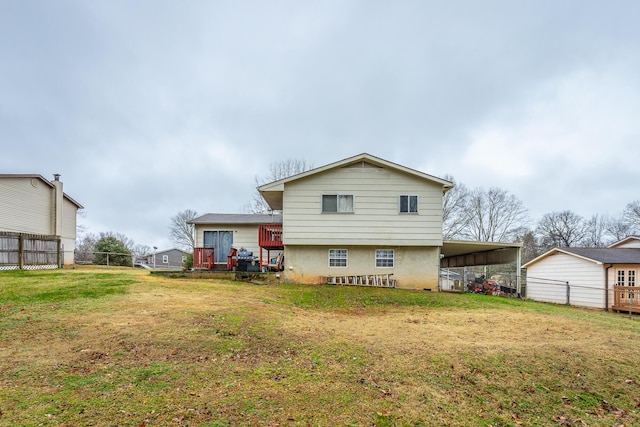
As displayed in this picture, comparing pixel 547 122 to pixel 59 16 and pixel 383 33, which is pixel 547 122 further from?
pixel 59 16

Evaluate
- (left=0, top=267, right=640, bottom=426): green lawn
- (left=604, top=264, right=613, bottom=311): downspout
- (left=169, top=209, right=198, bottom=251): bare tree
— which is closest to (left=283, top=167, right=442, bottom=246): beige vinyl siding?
(left=0, top=267, right=640, bottom=426): green lawn

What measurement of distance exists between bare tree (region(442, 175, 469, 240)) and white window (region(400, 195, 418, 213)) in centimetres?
2358

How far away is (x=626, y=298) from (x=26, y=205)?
Answer: 114 feet

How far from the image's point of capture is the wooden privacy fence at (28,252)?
16188 millimetres

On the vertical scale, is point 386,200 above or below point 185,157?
below

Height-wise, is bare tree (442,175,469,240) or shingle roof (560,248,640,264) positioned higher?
bare tree (442,175,469,240)

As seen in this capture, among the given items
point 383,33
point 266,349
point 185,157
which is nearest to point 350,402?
point 266,349

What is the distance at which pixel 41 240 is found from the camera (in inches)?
727

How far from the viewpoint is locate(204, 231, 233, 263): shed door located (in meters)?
20.9

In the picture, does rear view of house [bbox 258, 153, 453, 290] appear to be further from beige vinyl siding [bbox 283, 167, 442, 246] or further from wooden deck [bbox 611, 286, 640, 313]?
wooden deck [bbox 611, 286, 640, 313]

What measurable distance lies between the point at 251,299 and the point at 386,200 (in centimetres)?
851

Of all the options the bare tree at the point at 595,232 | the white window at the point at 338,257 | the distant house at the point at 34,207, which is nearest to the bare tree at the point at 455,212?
the bare tree at the point at 595,232

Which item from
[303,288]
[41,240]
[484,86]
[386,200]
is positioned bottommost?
[303,288]

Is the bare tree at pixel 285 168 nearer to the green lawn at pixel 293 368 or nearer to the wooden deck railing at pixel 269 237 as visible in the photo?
the wooden deck railing at pixel 269 237
